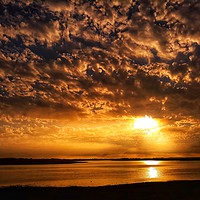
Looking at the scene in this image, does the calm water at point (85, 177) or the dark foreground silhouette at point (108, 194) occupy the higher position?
the calm water at point (85, 177)

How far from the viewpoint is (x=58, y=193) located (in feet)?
101

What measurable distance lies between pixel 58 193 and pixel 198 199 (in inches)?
585

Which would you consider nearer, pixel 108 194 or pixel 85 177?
pixel 108 194

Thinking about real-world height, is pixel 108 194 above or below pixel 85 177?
below

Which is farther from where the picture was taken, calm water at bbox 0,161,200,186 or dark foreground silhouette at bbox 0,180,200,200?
calm water at bbox 0,161,200,186

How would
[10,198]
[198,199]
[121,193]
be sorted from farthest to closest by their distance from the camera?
1. [121,193]
2. [10,198]
3. [198,199]

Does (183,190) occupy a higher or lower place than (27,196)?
higher

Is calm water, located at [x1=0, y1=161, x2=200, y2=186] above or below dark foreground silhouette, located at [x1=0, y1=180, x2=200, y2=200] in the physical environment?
above

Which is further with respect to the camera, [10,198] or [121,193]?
[121,193]

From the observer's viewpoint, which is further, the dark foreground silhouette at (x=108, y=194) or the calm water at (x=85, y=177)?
the calm water at (x=85, y=177)

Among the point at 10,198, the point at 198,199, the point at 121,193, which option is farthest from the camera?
the point at 121,193

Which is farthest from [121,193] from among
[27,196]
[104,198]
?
[27,196]

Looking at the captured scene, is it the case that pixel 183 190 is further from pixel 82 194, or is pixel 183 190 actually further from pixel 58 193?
pixel 58 193

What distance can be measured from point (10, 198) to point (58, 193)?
17.1 feet
